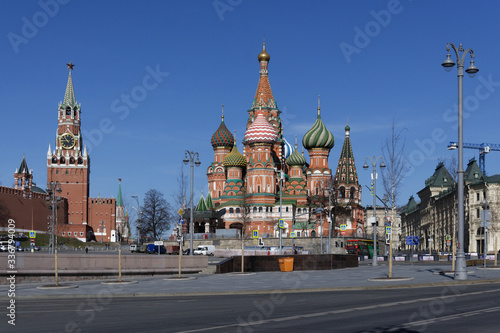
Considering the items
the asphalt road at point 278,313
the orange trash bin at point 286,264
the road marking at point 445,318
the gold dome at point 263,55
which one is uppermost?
the gold dome at point 263,55

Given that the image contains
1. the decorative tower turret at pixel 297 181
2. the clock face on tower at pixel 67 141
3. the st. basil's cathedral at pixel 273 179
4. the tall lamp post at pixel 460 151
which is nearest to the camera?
the tall lamp post at pixel 460 151

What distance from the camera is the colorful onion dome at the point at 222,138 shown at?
5123 inches

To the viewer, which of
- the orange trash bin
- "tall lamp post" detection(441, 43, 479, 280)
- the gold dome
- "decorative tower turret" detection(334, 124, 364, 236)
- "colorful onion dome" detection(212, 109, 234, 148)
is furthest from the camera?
"colorful onion dome" detection(212, 109, 234, 148)

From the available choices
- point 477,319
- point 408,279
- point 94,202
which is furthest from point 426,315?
point 94,202

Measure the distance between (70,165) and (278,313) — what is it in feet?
536

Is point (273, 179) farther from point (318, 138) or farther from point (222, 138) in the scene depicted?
point (222, 138)

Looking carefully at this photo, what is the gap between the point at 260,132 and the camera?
116250 millimetres

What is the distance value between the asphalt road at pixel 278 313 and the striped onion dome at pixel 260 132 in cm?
9485

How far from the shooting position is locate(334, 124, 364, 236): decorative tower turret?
394 ft

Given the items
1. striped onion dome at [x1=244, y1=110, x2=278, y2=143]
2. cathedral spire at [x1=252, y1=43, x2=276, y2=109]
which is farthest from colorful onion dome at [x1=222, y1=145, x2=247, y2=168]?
cathedral spire at [x1=252, y1=43, x2=276, y2=109]

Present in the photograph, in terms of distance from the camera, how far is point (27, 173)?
188250 millimetres

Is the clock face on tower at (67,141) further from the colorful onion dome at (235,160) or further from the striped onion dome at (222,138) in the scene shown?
the colorful onion dome at (235,160)

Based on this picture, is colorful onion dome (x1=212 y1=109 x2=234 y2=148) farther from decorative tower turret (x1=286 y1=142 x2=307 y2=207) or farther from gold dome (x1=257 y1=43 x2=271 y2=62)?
gold dome (x1=257 y1=43 x2=271 y2=62)

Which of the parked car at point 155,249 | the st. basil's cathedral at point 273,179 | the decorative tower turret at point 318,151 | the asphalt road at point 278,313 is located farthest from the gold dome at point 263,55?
the asphalt road at point 278,313
